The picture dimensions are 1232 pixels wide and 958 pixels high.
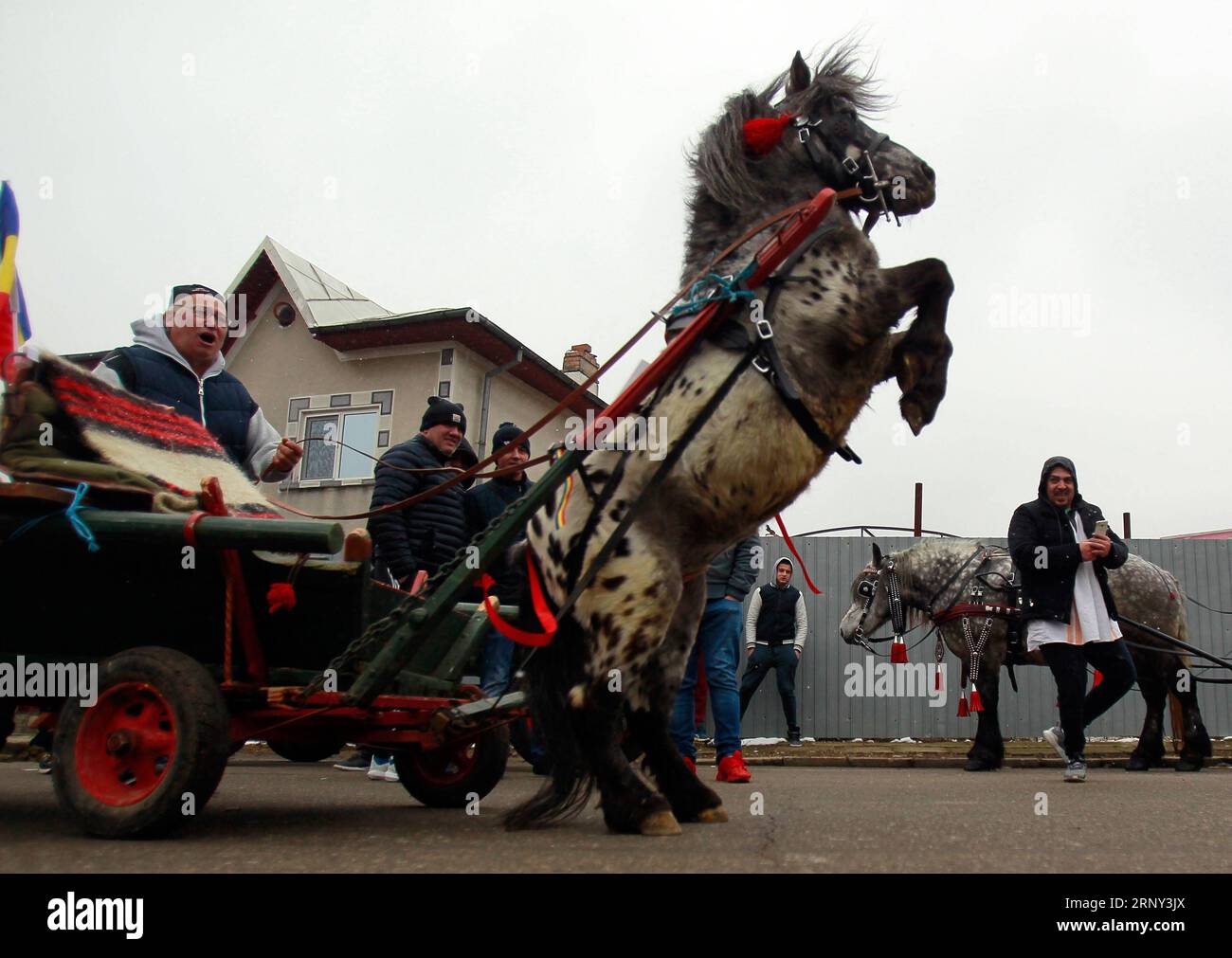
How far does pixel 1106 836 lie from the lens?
383 centimetres

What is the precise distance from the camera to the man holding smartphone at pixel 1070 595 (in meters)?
7.27

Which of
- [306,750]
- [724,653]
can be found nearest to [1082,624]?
[724,653]

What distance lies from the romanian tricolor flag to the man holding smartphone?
6180 millimetres

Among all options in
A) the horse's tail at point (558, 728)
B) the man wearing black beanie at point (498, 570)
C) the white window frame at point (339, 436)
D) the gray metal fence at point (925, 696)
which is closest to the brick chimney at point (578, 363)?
the white window frame at point (339, 436)

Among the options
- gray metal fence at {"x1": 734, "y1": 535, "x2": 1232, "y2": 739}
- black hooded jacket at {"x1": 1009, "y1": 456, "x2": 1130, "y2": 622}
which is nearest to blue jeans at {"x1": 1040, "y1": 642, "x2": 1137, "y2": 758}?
black hooded jacket at {"x1": 1009, "y1": 456, "x2": 1130, "y2": 622}

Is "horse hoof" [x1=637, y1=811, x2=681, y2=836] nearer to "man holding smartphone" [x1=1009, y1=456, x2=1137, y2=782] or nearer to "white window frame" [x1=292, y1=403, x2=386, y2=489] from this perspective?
"man holding smartphone" [x1=1009, y1=456, x2=1137, y2=782]

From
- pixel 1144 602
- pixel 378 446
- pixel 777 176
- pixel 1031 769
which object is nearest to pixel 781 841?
pixel 777 176

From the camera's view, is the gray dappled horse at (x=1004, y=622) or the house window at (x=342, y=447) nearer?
the gray dappled horse at (x=1004, y=622)

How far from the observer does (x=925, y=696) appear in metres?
14.6

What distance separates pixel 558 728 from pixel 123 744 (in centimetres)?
146

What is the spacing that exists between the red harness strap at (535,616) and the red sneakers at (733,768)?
318 cm

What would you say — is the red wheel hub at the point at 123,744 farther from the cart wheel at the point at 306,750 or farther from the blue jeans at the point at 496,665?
the blue jeans at the point at 496,665
